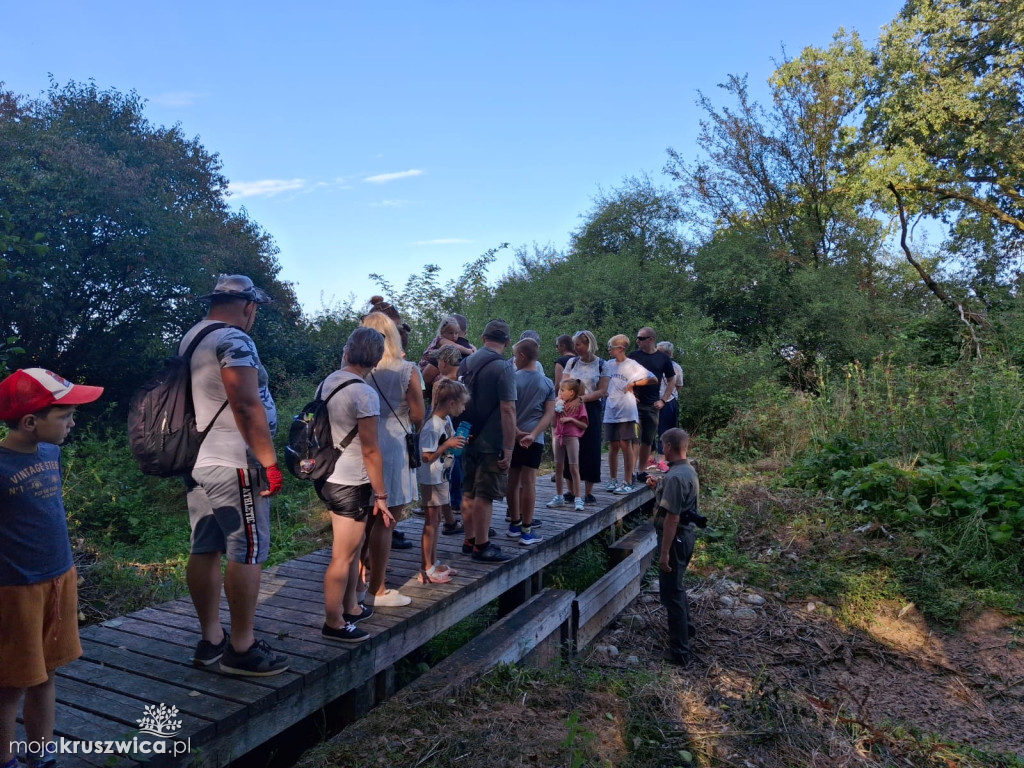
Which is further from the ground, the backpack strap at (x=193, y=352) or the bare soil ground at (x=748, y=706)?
the backpack strap at (x=193, y=352)

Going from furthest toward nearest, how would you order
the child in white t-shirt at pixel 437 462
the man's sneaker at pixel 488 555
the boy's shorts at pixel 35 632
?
the man's sneaker at pixel 488 555
the child in white t-shirt at pixel 437 462
the boy's shorts at pixel 35 632

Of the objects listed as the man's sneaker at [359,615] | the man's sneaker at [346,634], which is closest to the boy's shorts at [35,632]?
the man's sneaker at [346,634]

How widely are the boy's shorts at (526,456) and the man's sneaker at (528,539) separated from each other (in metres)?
0.62

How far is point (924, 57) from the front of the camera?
16.6 metres

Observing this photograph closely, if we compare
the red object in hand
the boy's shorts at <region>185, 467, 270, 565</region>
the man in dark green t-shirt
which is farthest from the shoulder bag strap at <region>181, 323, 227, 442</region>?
the man in dark green t-shirt

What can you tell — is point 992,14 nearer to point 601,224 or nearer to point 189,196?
point 601,224

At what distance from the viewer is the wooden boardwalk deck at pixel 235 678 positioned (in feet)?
9.28

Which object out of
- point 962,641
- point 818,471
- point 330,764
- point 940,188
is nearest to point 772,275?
point 940,188

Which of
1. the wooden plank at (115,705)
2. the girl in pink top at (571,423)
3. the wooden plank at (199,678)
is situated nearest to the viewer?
the wooden plank at (115,705)

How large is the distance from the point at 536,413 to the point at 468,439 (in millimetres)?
892

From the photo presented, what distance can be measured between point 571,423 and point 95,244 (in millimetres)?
11969

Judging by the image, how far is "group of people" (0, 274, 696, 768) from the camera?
253 cm

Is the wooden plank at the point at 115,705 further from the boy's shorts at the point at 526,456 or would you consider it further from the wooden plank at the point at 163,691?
the boy's shorts at the point at 526,456

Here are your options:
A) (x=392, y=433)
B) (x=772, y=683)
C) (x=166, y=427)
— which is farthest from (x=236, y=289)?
(x=772, y=683)
